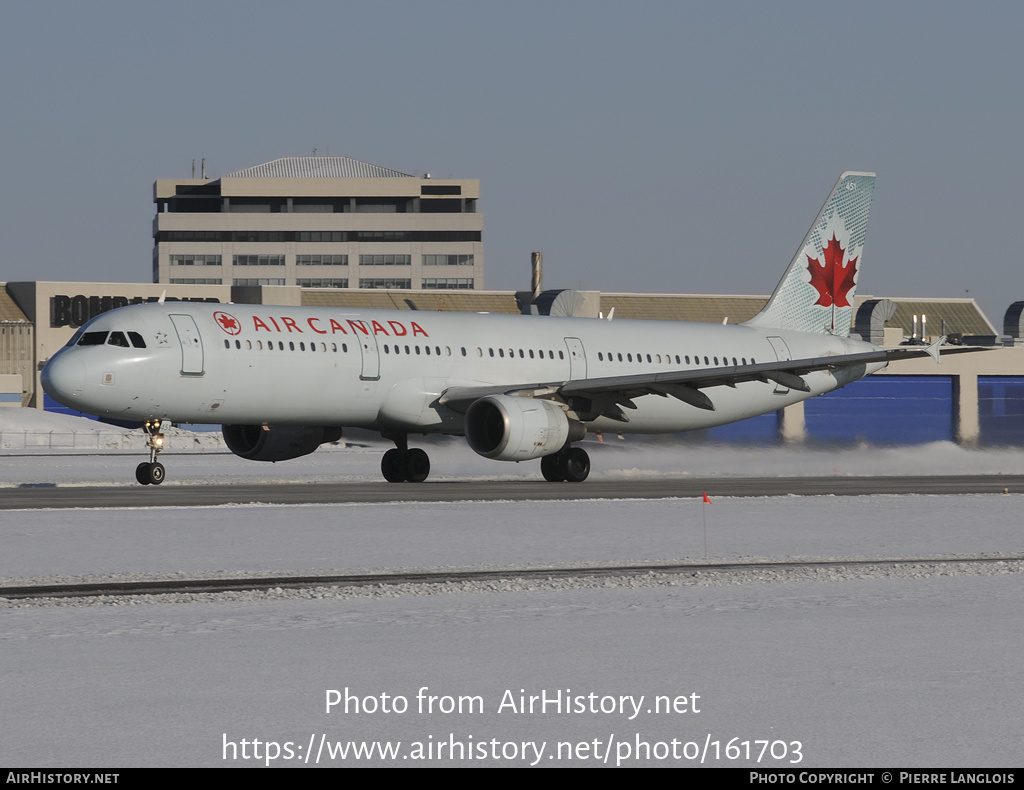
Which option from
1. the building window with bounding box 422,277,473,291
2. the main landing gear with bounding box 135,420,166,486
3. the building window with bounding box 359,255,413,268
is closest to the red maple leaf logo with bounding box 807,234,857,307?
the main landing gear with bounding box 135,420,166,486

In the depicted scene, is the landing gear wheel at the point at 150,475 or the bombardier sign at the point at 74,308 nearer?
the landing gear wheel at the point at 150,475

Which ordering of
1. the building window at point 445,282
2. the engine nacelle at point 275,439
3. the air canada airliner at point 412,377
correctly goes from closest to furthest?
the air canada airliner at point 412,377 < the engine nacelle at point 275,439 < the building window at point 445,282

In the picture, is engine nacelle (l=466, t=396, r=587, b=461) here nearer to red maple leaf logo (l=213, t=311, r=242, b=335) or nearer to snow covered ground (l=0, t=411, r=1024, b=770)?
red maple leaf logo (l=213, t=311, r=242, b=335)

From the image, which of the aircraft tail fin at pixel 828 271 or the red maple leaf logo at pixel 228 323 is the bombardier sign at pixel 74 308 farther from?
the red maple leaf logo at pixel 228 323

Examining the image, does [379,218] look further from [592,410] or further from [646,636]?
[646,636]

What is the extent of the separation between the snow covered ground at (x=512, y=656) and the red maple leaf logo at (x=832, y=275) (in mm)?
24113

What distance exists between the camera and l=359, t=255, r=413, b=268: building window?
17100 cm

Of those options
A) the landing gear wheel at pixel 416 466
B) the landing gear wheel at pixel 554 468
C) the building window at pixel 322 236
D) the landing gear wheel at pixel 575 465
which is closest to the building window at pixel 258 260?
the building window at pixel 322 236

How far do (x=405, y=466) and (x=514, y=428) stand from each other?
14.7 ft

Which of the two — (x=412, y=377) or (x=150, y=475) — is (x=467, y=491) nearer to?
(x=412, y=377)

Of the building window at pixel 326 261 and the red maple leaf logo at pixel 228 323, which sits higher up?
the building window at pixel 326 261

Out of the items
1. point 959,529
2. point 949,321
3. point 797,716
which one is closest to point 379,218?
point 949,321

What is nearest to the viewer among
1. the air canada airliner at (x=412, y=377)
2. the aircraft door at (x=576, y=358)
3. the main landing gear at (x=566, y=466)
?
the air canada airliner at (x=412, y=377)

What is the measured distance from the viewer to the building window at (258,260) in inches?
6683
